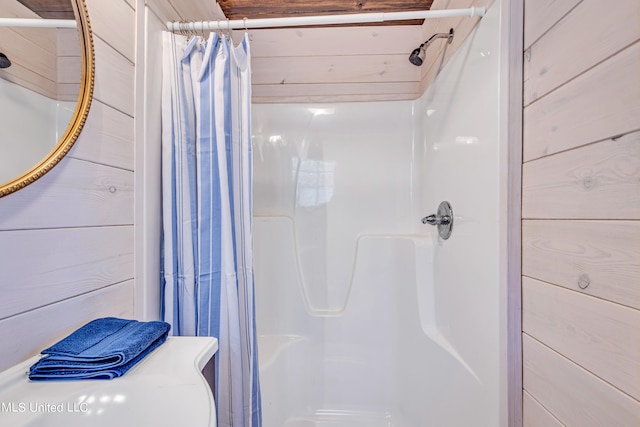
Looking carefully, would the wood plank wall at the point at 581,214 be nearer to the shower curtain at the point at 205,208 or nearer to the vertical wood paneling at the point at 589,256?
the vertical wood paneling at the point at 589,256

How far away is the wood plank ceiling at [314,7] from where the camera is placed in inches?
69.1

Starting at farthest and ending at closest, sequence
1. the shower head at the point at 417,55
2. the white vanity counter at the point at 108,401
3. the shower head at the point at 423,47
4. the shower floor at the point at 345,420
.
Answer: the shower floor at the point at 345,420 → the shower head at the point at 417,55 → the shower head at the point at 423,47 → the white vanity counter at the point at 108,401

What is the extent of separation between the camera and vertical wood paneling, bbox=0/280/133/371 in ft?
1.95

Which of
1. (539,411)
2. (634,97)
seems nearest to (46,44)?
(634,97)

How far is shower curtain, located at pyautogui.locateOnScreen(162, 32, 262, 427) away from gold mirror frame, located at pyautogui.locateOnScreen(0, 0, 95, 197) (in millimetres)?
300

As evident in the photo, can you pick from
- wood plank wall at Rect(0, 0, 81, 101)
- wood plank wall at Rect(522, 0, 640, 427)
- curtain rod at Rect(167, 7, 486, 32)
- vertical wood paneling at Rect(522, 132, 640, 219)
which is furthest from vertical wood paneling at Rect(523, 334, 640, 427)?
wood plank wall at Rect(0, 0, 81, 101)

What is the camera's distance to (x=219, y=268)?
106 cm

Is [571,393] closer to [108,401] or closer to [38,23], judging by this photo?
[108,401]

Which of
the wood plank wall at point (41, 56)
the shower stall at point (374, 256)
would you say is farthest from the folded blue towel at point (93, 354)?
the shower stall at point (374, 256)

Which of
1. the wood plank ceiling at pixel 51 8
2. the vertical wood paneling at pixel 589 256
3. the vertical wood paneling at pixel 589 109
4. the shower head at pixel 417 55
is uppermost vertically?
the shower head at pixel 417 55

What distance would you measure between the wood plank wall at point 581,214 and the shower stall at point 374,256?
20cm

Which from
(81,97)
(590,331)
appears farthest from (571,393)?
(81,97)

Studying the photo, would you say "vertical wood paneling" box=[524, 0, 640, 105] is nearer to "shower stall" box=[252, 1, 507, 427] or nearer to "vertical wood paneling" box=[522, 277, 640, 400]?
"shower stall" box=[252, 1, 507, 427]

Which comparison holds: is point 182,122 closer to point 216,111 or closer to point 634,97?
point 216,111
